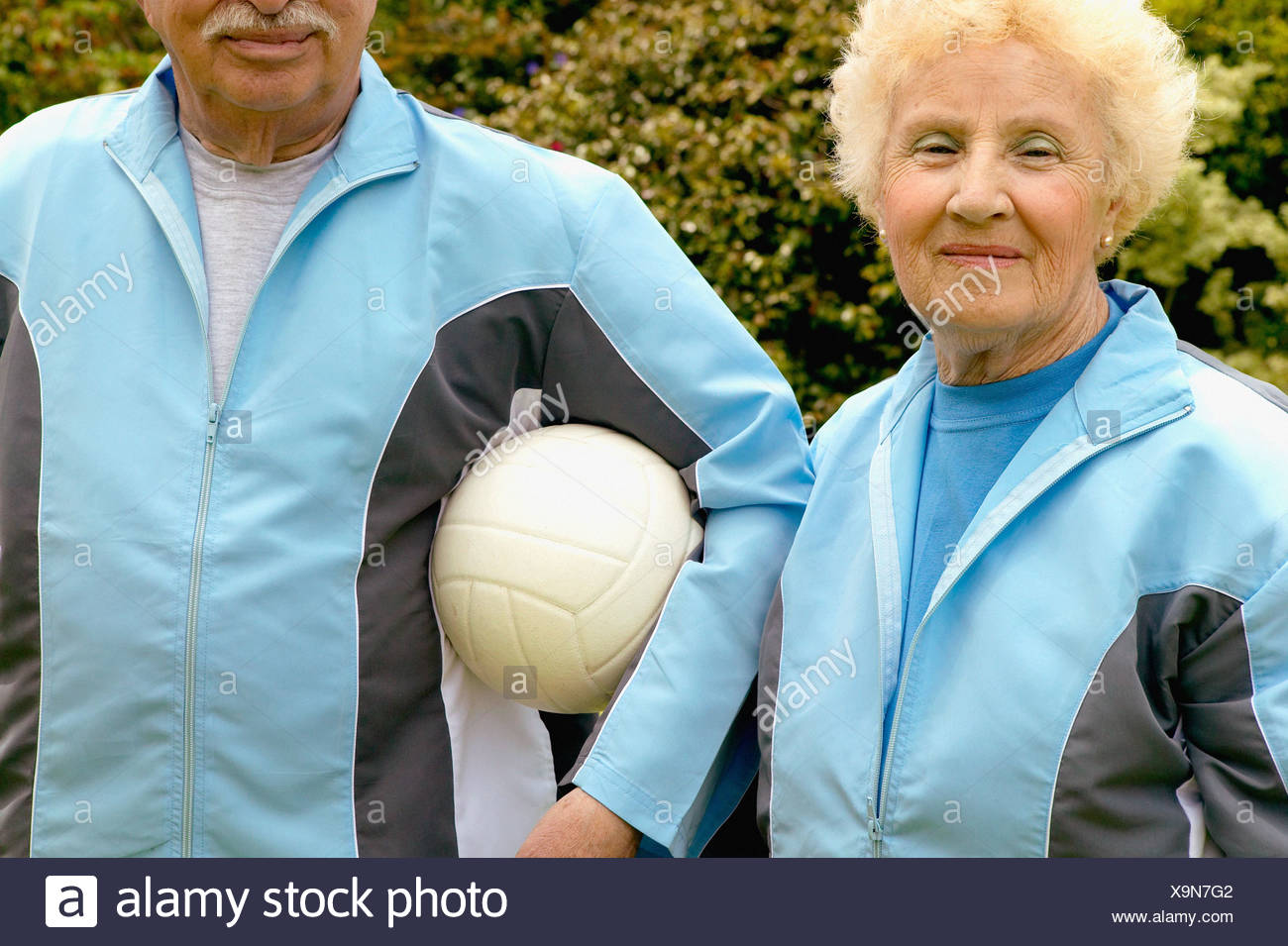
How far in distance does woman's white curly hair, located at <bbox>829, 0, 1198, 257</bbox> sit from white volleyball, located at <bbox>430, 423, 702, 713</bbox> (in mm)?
676

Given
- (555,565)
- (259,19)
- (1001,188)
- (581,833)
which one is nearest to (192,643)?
(555,565)

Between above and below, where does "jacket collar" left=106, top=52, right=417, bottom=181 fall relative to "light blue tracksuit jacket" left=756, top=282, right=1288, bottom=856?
above

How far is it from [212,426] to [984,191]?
1.28 m

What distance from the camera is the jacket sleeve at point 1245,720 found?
2109 mm

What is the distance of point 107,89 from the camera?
22.7 feet

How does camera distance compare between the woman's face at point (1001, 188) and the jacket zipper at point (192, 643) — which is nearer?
the woman's face at point (1001, 188)

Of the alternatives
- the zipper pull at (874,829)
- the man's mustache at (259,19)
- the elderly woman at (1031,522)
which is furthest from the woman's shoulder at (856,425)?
the man's mustache at (259,19)

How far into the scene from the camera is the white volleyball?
2.58 m

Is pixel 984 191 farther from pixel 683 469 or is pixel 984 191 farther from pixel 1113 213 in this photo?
pixel 683 469

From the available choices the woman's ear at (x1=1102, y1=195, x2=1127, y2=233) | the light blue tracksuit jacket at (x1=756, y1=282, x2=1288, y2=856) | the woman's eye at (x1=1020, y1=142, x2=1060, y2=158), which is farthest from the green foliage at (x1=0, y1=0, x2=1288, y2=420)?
the light blue tracksuit jacket at (x1=756, y1=282, x2=1288, y2=856)

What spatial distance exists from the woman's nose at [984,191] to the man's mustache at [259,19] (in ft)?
3.58

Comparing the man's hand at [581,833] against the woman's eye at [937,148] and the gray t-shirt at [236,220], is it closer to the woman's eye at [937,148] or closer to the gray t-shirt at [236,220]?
the gray t-shirt at [236,220]

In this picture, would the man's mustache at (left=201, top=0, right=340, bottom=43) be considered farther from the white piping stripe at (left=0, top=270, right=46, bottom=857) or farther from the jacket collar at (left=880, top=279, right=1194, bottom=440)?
the jacket collar at (left=880, top=279, right=1194, bottom=440)

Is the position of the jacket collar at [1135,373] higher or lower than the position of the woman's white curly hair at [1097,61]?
lower
